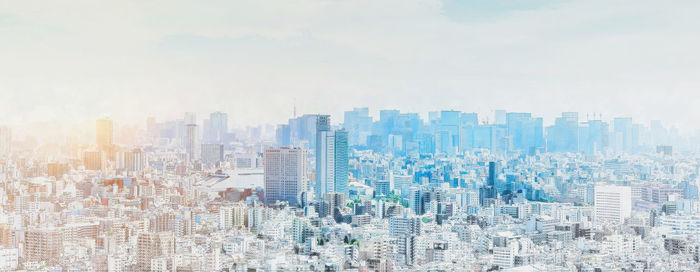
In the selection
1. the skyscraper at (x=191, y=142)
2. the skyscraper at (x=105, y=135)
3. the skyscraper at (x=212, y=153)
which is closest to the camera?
the skyscraper at (x=105, y=135)

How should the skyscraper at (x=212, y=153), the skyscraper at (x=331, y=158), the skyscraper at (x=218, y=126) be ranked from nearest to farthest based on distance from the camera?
the skyscraper at (x=218, y=126)
the skyscraper at (x=212, y=153)
the skyscraper at (x=331, y=158)

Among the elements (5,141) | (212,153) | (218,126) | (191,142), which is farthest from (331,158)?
(5,141)

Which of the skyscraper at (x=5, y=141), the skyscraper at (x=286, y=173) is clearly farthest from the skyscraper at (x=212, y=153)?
the skyscraper at (x=5, y=141)

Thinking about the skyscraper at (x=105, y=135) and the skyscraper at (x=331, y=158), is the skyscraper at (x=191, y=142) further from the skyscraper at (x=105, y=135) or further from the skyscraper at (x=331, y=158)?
the skyscraper at (x=331, y=158)

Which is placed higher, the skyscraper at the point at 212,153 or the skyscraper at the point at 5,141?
the skyscraper at the point at 5,141

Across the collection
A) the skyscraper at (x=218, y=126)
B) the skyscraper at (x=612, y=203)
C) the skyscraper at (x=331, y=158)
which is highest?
the skyscraper at (x=218, y=126)

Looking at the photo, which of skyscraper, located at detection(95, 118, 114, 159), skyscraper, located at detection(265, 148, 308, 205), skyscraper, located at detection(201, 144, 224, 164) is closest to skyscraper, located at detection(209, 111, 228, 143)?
skyscraper, located at detection(201, 144, 224, 164)

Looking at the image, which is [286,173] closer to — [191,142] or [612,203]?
[191,142]
